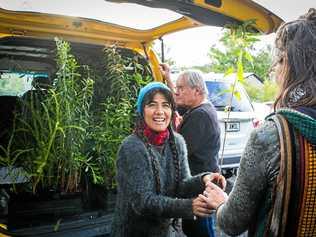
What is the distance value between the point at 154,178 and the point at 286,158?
0.96 meters

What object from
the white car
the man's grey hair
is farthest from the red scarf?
the white car

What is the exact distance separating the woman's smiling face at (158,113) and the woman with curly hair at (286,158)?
34.8 inches

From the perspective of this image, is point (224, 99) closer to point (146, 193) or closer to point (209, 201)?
point (146, 193)

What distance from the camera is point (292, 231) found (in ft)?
4.45

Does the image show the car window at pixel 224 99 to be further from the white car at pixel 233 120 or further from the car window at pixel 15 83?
the car window at pixel 15 83

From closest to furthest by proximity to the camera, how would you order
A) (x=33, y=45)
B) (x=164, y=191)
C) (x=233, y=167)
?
1. (x=164, y=191)
2. (x=33, y=45)
3. (x=233, y=167)

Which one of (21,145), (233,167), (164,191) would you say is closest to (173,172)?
(164,191)

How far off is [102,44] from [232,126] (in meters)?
3.90

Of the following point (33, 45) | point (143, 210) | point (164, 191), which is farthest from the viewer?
point (33, 45)

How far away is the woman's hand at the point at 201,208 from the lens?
1.87 m

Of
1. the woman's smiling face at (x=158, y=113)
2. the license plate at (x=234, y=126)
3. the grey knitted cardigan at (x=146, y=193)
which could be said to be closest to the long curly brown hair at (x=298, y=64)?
the grey knitted cardigan at (x=146, y=193)

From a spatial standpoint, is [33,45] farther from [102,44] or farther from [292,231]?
[292,231]

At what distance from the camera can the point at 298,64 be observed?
4.60 feet

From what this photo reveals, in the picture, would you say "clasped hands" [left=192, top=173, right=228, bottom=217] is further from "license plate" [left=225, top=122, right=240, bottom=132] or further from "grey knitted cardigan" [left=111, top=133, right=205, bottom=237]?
"license plate" [left=225, top=122, right=240, bottom=132]
